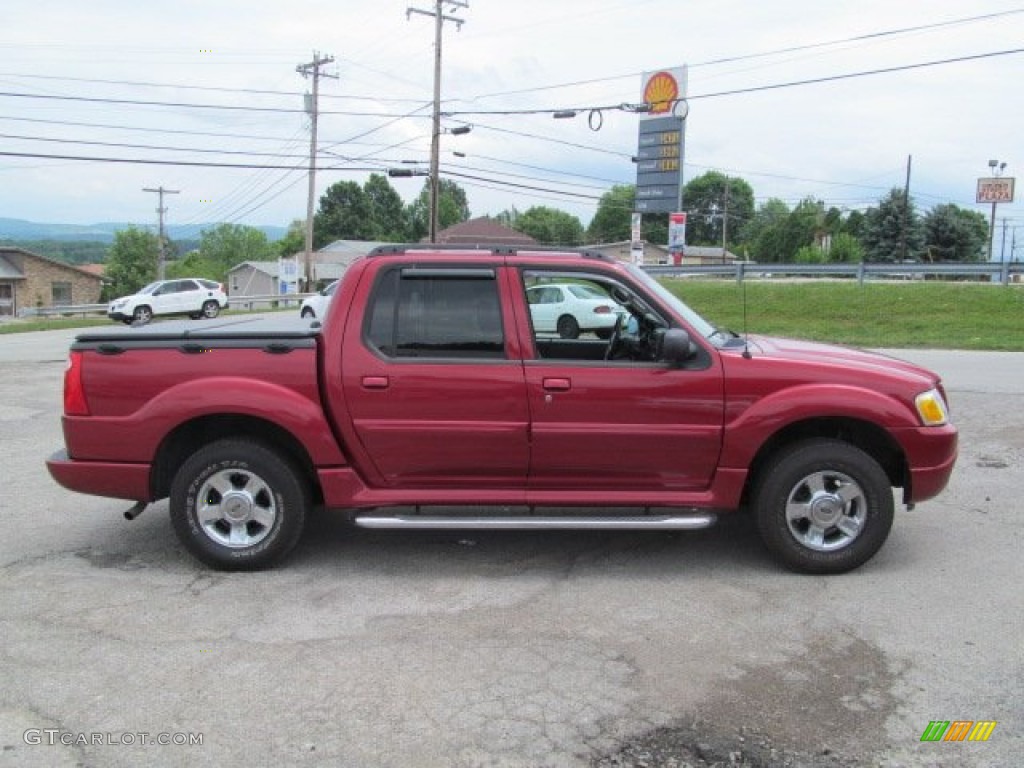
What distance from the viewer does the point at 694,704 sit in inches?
136

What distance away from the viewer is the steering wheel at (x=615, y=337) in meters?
5.21

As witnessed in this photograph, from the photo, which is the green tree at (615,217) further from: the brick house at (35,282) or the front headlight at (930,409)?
the front headlight at (930,409)

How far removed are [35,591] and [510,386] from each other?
2718 millimetres

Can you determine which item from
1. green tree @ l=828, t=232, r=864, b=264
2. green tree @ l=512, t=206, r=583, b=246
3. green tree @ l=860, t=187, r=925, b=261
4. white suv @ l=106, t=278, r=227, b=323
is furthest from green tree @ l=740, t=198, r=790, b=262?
white suv @ l=106, t=278, r=227, b=323

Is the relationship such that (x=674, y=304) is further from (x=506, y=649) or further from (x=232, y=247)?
(x=232, y=247)

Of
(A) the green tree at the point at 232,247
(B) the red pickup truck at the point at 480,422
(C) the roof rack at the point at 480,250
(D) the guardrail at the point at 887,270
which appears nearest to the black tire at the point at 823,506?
(B) the red pickup truck at the point at 480,422

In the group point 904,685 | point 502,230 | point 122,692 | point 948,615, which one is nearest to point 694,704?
point 904,685

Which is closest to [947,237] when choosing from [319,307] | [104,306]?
[104,306]

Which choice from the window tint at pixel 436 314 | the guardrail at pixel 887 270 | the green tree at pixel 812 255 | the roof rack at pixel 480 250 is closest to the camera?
the window tint at pixel 436 314

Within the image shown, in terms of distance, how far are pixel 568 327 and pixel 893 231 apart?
207ft

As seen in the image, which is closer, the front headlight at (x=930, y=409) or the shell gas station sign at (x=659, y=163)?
the front headlight at (x=930, y=409)

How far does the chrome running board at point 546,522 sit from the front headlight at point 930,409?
1252 mm

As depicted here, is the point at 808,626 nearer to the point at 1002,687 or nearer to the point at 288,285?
the point at 1002,687

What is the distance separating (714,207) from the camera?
12031 cm
